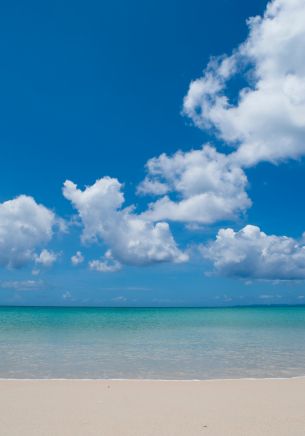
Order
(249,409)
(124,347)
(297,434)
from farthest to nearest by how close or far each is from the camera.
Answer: (124,347) < (249,409) < (297,434)

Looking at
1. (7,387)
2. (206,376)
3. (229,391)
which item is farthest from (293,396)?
(7,387)

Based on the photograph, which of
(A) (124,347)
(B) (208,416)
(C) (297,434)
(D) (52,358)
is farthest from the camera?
(A) (124,347)

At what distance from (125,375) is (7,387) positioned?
442 centimetres

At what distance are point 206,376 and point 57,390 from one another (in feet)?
19.0

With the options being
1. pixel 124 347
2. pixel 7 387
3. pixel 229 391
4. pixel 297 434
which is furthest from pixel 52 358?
pixel 297 434

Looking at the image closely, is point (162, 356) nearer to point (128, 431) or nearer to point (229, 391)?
point (229, 391)

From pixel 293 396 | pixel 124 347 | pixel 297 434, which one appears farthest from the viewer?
pixel 124 347

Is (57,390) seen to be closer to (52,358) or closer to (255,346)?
(52,358)

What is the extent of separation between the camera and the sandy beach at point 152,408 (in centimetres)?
743

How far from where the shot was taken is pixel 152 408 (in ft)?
29.6

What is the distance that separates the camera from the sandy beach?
24.4ft

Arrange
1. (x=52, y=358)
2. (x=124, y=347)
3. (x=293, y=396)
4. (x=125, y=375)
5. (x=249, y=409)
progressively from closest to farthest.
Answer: (x=249, y=409) → (x=293, y=396) → (x=125, y=375) → (x=52, y=358) → (x=124, y=347)

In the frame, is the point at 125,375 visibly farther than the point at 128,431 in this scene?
Yes

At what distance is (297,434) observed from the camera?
7.17m
